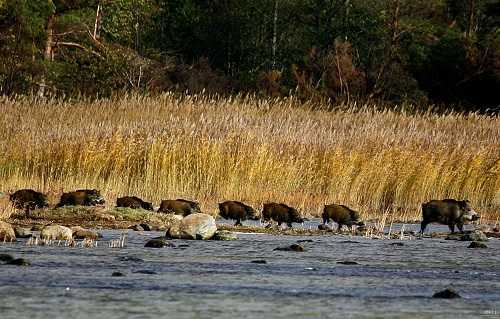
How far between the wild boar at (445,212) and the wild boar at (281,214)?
1478 mm

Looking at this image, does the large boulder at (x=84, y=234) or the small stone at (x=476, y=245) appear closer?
the large boulder at (x=84, y=234)

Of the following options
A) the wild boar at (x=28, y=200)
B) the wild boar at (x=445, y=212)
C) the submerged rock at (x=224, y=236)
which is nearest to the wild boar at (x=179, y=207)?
the wild boar at (x=28, y=200)

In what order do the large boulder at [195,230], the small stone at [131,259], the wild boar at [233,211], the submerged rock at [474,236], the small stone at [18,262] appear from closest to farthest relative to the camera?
the small stone at [18,262]
the small stone at [131,259]
the large boulder at [195,230]
the submerged rock at [474,236]
the wild boar at [233,211]

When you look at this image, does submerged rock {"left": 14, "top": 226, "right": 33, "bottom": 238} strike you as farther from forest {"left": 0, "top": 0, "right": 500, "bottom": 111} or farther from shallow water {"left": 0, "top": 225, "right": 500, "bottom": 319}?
forest {"left": 0, "top": 0, "right": 500, "bottom": 111}

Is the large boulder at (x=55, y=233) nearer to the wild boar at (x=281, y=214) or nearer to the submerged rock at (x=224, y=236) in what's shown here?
the submerged rock at (x=224, y=236)

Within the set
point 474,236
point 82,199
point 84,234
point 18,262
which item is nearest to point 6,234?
point 84,234

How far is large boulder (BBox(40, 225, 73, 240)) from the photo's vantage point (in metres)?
11.3

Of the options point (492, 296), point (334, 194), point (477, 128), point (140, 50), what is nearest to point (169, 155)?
point (334, 194)

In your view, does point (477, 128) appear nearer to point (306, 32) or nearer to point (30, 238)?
point (30, 238)

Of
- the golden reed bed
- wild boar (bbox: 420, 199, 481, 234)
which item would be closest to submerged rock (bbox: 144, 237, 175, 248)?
wild boar (bbox: 420, 199, 481, 234)

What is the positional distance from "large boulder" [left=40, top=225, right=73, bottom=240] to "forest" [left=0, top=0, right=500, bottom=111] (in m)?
25.3

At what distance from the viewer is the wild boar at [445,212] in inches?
575

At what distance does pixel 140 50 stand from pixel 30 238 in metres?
36.2

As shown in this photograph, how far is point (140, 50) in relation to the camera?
47.1m
